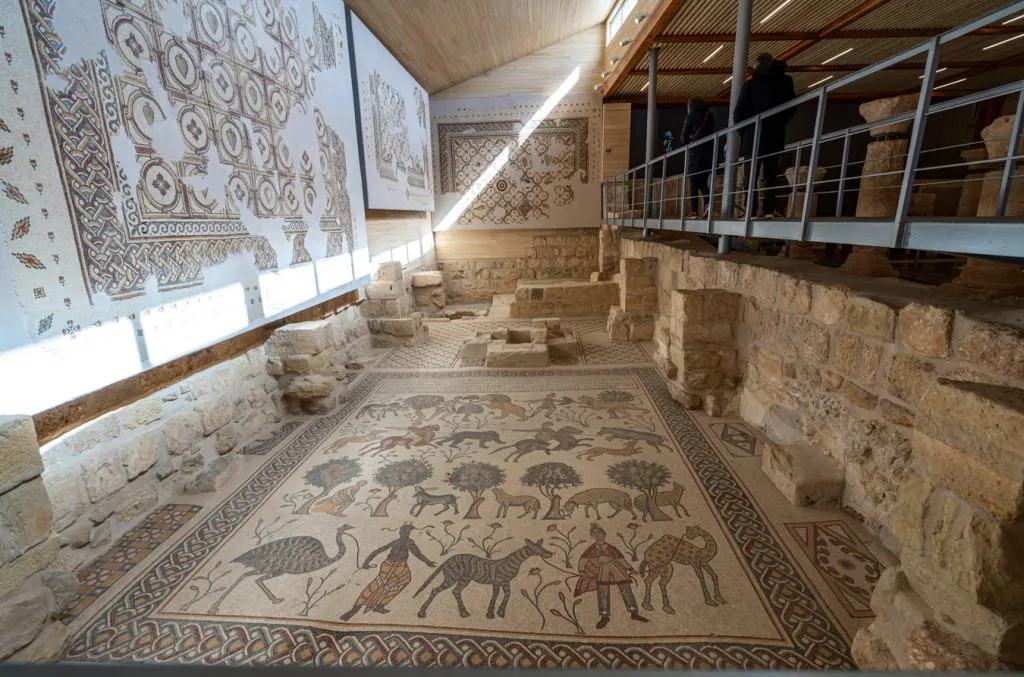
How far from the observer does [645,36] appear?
225 inches

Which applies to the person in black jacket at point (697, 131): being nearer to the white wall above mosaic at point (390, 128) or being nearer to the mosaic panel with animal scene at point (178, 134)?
the white wall above mosaic at point (390, 128)

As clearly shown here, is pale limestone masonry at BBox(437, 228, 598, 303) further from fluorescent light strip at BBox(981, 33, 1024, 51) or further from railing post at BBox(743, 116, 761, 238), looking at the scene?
railing post at BBox(743, 116, 761, 238)

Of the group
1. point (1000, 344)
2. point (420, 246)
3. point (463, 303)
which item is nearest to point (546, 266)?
point (463, 303)

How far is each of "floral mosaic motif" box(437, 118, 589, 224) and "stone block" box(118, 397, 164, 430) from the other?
7724mm

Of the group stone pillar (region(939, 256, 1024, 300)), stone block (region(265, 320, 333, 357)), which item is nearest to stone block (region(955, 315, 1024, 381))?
stone pillar (region(939, 256, 1024, 300))

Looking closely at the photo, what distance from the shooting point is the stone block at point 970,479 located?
4.32 feet

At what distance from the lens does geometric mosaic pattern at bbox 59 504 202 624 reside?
2158 mm

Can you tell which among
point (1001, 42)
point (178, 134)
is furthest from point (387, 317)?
point (1001, 42)

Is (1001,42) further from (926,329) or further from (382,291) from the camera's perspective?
(382,291)

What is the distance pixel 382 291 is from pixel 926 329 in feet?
17.7

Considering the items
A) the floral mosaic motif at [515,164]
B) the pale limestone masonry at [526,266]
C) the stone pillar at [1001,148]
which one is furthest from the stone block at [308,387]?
the floral mosaic motif at [515,164]

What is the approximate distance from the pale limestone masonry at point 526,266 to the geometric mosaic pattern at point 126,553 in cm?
783

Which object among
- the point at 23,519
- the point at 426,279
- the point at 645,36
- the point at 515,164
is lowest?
the point at 23,519

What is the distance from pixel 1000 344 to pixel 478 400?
3339 mm
